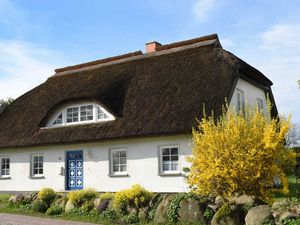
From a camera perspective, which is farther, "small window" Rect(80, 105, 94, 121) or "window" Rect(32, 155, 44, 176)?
"window" Rect(32, 155, 44, 176)

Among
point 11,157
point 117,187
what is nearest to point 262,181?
point 117,187

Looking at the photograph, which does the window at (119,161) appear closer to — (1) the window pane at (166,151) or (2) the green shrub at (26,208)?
(1) the window pane at (166,151)

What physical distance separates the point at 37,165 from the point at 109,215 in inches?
394

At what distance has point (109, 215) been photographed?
43.3ft

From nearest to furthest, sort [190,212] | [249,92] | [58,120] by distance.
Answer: [190,212], [249,92], [58,120]

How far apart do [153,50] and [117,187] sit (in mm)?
8786

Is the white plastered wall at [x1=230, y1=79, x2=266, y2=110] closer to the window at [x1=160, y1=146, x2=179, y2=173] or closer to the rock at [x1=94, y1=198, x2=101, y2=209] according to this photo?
the window at [x1=160, y1=146, x2=179, y2=173]

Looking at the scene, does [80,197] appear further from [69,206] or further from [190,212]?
[190,212]

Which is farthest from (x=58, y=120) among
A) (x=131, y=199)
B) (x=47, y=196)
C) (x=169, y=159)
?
(x=131, y=199)

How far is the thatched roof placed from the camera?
17766mm

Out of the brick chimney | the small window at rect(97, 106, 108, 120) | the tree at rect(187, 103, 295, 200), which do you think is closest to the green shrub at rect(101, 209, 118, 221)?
the tree at rect(187, 103, 295, 200)

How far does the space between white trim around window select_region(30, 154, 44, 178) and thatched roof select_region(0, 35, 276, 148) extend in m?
1.00

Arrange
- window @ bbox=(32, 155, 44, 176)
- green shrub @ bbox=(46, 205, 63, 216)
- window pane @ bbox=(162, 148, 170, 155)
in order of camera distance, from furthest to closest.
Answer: window @ bbox=(32, 155, 44, 176)
window pane @ bbox=(162, 148, 170, 155)
green shrub @ bbox=(46, 205, 63, 216)

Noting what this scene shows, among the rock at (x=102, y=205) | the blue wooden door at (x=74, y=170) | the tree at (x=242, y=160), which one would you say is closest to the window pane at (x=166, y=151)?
the blue wooden door at (x=74, y=170)
